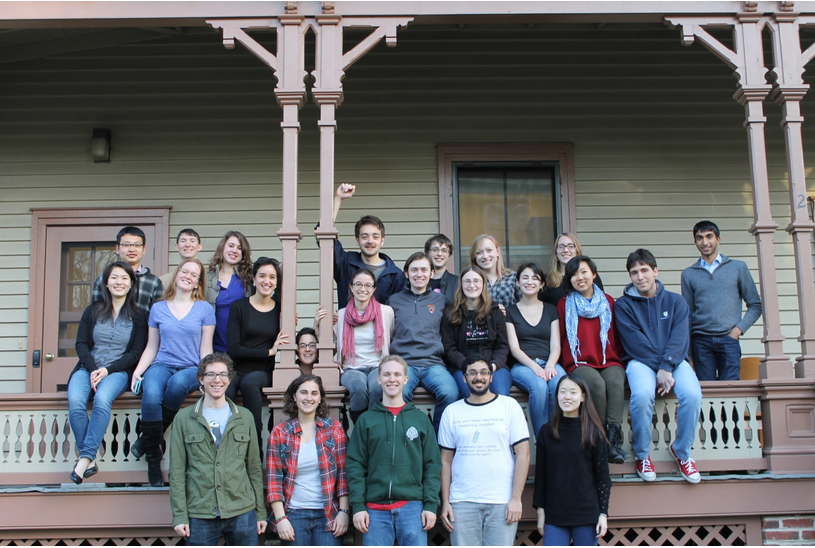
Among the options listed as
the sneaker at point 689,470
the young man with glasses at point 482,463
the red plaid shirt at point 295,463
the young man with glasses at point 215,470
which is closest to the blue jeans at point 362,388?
the red plaid shirt at point 295,463

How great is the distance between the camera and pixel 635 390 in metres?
5.40

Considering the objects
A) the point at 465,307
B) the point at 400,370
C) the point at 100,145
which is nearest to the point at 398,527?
the point at 400,370

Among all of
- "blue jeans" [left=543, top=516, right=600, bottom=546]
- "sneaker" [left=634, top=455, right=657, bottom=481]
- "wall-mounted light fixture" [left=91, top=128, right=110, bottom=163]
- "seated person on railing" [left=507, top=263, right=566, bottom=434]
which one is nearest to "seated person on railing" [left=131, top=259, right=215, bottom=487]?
"seated person on railing" [left=507, top=263, right=566, bottom=434]

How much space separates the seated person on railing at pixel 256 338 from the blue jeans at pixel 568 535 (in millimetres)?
2049

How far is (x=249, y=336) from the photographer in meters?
5.64

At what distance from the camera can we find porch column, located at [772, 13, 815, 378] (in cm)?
594

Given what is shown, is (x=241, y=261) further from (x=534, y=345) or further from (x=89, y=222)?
(x=89, y=222)

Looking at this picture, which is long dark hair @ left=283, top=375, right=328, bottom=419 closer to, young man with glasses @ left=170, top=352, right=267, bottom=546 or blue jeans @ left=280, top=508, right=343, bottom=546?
young man with glasses @ left=170, top=352, right=267, bottom=546

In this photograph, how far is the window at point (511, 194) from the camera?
26.5 feet

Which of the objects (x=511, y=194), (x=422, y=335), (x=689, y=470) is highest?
(x=511, y=194)

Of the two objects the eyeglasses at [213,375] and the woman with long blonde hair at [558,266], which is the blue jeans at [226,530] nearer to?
the eyeglasses at [213,375]

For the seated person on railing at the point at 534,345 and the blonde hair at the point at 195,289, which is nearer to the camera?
the seated person on railing at the point at 534,345

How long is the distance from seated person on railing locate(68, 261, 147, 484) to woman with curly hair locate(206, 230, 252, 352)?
567mm

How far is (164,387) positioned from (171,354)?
24 cm
